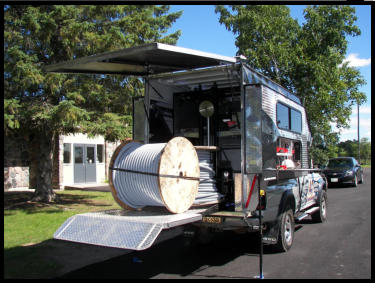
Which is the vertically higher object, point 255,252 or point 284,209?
point 284,209

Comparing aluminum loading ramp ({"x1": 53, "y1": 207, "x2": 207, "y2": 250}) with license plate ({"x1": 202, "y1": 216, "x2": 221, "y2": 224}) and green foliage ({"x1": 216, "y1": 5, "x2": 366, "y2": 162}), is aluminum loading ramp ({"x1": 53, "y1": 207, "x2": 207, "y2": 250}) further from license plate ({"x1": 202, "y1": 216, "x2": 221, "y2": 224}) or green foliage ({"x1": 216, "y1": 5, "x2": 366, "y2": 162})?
green foliage ({"x1": 216, "y1": 5, "x2": 366, "y2": 162})

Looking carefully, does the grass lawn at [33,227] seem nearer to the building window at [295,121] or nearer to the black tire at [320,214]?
the building window at [295,121]

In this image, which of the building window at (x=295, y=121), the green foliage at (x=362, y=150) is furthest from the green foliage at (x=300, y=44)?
the green foliage at (x=362, y=150)

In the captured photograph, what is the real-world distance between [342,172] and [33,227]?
622 inches

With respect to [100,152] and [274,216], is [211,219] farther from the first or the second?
[100,152]

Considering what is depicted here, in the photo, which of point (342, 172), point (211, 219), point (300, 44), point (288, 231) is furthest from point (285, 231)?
point (342, 172)

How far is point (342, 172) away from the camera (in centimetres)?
1959

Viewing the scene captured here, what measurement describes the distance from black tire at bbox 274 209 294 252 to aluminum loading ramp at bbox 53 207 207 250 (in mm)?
1810

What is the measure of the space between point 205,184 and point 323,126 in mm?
14253

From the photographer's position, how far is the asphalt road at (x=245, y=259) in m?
5.57

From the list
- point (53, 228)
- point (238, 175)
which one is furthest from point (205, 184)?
point (53, 228)

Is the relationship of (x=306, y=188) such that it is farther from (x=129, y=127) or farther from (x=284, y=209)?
(x=129, y=127)

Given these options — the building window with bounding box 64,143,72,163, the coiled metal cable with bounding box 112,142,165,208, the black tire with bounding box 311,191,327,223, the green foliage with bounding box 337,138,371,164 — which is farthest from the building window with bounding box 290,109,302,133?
the green foliage with bounding box 337,138,371,164

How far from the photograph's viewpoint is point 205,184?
5.95 m
